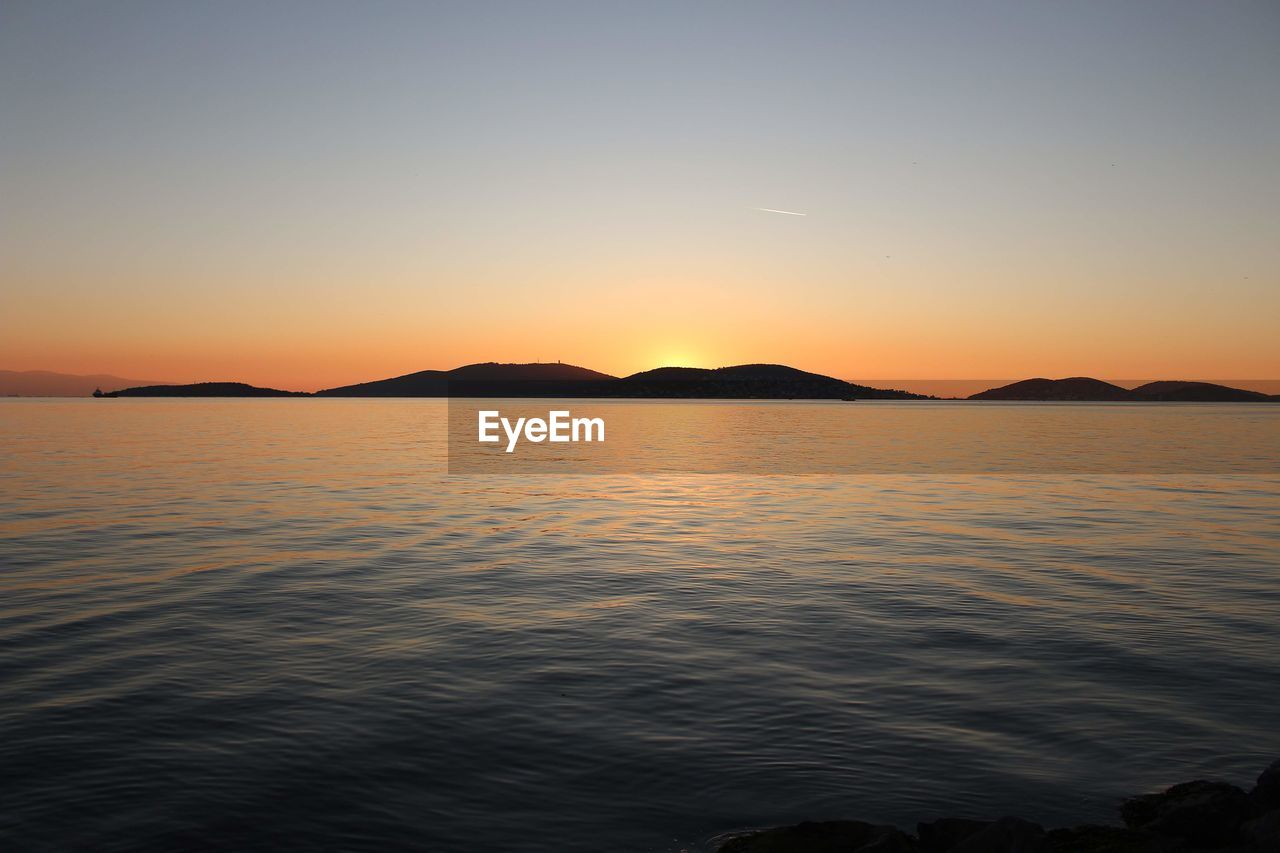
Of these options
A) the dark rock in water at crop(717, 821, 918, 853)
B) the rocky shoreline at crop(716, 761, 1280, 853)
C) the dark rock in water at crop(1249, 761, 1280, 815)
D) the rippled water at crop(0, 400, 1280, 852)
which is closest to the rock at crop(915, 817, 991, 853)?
the rocky shoreline at crop(716, 761, 1280, 853)

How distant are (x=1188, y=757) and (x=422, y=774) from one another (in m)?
9.67

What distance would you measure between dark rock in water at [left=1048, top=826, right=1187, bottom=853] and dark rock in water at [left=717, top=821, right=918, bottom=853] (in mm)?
1486

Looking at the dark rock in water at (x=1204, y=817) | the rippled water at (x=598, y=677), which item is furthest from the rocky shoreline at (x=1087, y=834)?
the rippled water at (x=598, y=677)

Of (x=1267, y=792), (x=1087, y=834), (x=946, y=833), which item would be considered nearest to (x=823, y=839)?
(x=946, y=833)

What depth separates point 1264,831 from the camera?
820 cm

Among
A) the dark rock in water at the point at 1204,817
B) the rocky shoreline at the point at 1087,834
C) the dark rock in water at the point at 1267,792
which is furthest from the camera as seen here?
the dark rock in water at the point at 1267,792

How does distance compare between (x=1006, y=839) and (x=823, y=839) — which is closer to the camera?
(x=1006, y=839)

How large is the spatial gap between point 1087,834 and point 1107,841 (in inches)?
8.5

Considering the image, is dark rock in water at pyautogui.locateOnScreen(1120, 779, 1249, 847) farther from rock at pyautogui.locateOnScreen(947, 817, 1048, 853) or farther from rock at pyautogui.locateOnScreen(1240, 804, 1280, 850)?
rock at pyautogui.locateOnScreen(947, 817, 1048, 853)

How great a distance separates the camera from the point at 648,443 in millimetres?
94875

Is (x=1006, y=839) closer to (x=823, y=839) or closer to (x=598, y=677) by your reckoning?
(x=823, y=839)

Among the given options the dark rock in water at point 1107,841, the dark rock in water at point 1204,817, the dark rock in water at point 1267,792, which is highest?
the dark rock in water at point 1267,792

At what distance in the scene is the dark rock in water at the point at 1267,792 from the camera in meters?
9.12

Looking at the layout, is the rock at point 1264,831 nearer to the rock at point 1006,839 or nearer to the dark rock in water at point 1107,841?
the dark rock in water at point 1107,841
